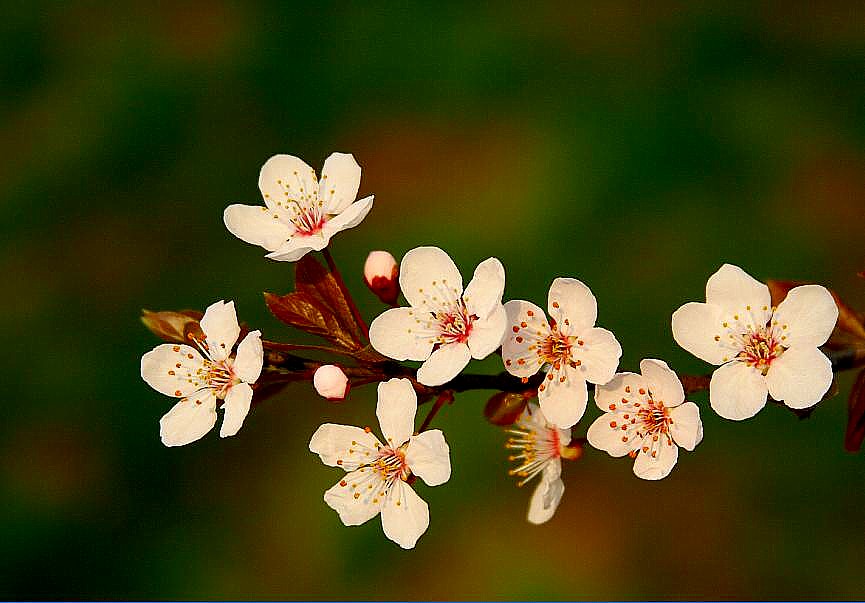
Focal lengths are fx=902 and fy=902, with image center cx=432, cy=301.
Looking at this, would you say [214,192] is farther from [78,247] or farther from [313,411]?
[313,411]

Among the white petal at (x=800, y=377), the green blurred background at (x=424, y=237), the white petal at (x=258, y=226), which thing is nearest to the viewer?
the white petal at (x=800, y=377)

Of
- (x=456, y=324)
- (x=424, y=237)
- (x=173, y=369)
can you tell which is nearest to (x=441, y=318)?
(x=456, y=324)

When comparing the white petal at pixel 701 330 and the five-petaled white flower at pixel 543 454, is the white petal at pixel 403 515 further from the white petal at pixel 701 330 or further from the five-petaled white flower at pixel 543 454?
the white petal at pixel 701 330

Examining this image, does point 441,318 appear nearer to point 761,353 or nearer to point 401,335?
point 401,335

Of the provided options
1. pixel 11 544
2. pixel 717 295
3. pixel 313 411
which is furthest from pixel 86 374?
pixel 717 295

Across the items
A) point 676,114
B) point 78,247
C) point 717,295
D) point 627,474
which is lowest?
point 717,295

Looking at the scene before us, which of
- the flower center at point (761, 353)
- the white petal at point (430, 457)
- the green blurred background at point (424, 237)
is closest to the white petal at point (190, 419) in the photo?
the white petal at point (430, 457)
